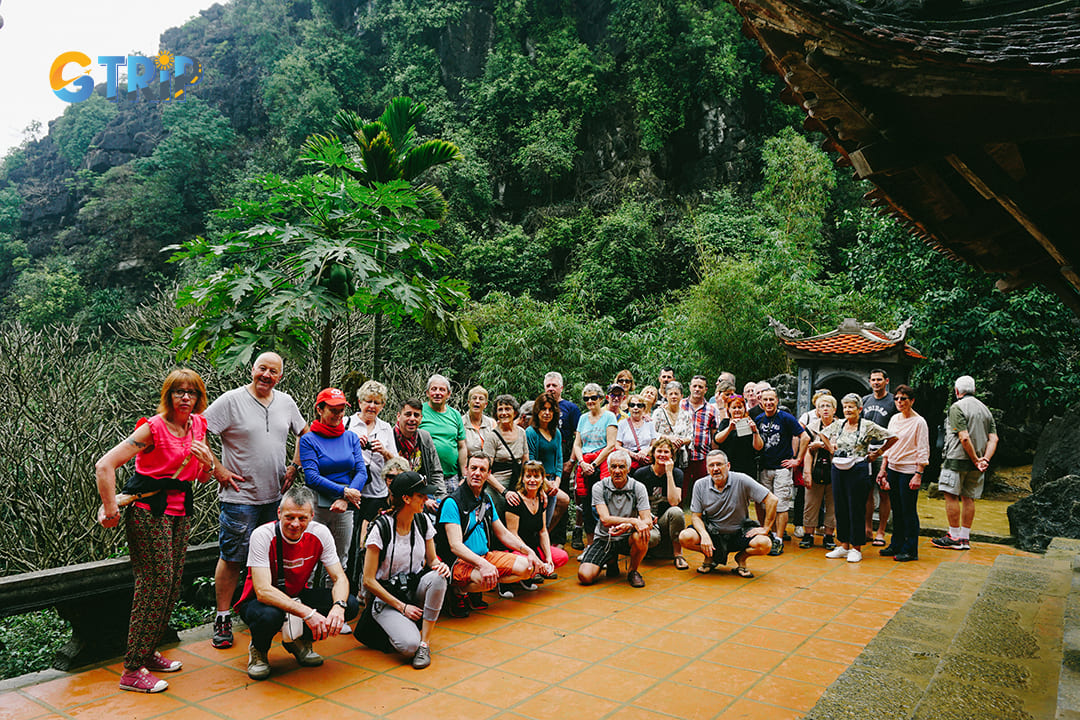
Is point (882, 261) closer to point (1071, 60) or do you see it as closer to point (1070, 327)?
point (1070, 327)

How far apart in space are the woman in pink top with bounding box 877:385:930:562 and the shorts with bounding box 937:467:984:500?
50 cm

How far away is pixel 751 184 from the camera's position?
2366 cm

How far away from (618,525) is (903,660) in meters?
2.71

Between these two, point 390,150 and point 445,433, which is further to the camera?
point 390,150

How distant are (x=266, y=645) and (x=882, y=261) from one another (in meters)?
13.2

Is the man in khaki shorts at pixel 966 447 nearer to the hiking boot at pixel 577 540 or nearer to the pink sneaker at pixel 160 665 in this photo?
the hiking boot at pixel 577 540

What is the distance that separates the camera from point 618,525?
5.89m

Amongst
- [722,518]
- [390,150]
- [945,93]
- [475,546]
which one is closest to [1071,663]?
[945,93]

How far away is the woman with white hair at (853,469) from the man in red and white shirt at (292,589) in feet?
16.4

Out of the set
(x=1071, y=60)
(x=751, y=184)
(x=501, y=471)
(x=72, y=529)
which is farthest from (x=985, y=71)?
(x=751, y=184)

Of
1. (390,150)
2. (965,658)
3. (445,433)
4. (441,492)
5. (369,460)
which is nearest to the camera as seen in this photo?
(965,658)

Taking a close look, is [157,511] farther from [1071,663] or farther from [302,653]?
[1071,663]

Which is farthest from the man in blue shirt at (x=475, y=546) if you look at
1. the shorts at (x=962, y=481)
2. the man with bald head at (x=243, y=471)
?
the shorts at (x=962, y=481)

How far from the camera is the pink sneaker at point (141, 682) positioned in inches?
138
